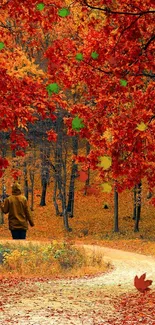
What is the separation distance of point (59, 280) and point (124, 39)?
18.2 feet

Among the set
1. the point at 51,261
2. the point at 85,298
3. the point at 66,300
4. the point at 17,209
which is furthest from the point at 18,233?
the point at 66,300

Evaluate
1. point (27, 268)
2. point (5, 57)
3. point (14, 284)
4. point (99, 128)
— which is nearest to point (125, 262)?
point (27, 268)

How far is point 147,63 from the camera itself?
9.55m

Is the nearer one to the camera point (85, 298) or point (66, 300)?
point (66, 300)

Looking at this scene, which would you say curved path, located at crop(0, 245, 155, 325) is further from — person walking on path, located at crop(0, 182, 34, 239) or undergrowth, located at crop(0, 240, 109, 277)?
person walking on path, located at crop(0, 182, 34, 239)

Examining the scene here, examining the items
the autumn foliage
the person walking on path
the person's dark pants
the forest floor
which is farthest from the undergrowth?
the autumn foliage

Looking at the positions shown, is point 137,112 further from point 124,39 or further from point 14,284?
point 14,284

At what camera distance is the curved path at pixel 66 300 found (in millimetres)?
8148

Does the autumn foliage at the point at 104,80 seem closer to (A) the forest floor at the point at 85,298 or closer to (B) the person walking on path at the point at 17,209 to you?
(A) the forest floor at the point at 85,298

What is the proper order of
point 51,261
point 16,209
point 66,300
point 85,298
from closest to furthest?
point 66,300 < point 85,298 < point 51,261 < point 16,209

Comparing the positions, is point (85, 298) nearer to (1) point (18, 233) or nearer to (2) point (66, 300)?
(2) point (66, 300)

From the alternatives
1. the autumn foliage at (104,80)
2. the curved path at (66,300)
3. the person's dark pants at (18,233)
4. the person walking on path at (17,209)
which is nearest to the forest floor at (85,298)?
the curved path at (66,300)

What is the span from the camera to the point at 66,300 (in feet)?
31.8

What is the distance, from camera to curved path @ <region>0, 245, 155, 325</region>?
8.15 metres
